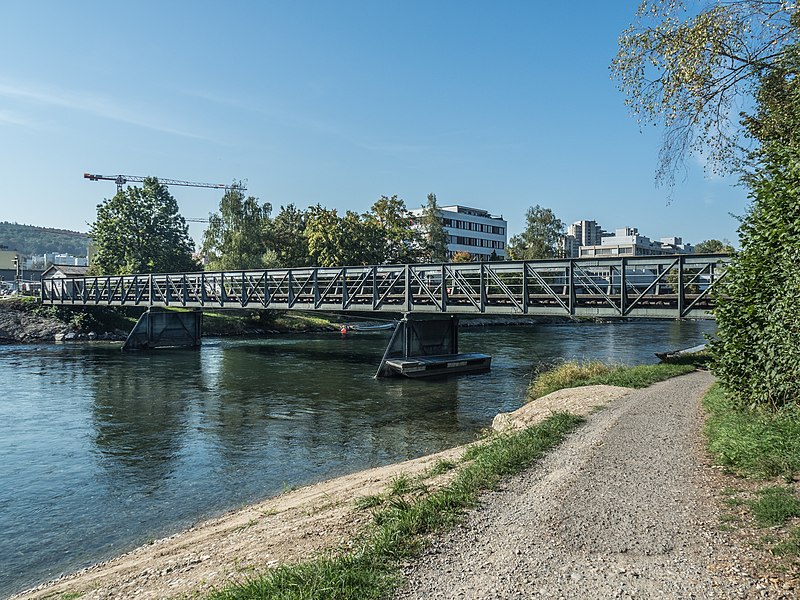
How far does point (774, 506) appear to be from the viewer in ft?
25.8

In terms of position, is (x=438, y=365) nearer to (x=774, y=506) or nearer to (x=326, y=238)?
(x=774, y=506)

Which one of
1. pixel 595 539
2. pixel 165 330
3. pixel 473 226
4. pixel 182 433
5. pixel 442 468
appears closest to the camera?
pixel 595 539

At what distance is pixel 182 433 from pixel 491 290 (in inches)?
1703

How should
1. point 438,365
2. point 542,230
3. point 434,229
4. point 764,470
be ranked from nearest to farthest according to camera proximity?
point 764,470
point 438,365
point 434,229
point 542,230

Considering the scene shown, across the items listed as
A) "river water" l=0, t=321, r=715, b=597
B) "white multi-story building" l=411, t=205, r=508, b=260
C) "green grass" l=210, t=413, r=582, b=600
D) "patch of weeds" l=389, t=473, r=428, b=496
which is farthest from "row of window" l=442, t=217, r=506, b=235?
"green grass" l=210, t=413, r=582, b=600

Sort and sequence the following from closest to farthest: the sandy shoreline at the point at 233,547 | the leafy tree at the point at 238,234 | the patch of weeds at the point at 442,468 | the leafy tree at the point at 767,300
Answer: the sandy shoreline at the point at 233,547, the leafy tree at the point at 767,300, the patch of weeds at the point at 442,468, the leafy tree at the point at 238,234

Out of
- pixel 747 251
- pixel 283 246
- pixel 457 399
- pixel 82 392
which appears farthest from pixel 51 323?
pixel 747 251

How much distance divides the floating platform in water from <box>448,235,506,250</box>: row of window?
89.7 m

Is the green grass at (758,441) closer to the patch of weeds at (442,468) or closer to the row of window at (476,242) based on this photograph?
the patch of weeds at (442,468)

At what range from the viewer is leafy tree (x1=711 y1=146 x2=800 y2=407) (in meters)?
10.9

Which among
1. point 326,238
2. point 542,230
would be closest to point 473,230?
point 542,230

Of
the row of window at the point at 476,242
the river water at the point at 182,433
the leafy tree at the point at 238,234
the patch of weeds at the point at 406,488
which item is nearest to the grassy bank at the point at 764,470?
the patch of weeds at the point at 406,488

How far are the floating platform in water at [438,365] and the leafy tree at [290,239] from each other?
155 feet

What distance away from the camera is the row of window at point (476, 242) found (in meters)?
131
